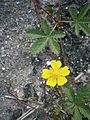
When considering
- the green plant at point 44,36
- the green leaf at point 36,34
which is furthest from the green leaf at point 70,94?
the green leaf at point 36,34

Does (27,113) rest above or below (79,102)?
below

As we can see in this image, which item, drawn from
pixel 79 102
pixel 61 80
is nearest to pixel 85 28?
pixel 61 80

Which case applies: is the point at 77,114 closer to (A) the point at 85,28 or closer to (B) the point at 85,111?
(B) the point at 85,111

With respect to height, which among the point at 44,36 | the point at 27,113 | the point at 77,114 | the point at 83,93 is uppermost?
the point at 44,36

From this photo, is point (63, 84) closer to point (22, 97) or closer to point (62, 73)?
point (62, 73)

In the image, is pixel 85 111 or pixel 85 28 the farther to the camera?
pixel 85 28

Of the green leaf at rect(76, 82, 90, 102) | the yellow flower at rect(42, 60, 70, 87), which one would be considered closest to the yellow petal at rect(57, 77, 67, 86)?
the yellow flower at rect(42, 60, 70, 87)

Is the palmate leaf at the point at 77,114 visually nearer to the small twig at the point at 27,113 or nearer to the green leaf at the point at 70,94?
the green leaf at the point at 70,94

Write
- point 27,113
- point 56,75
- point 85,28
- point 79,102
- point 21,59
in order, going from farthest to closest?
point 21,59 < point 27,113 < point 85,28 < point 56,75 < point 79,102
